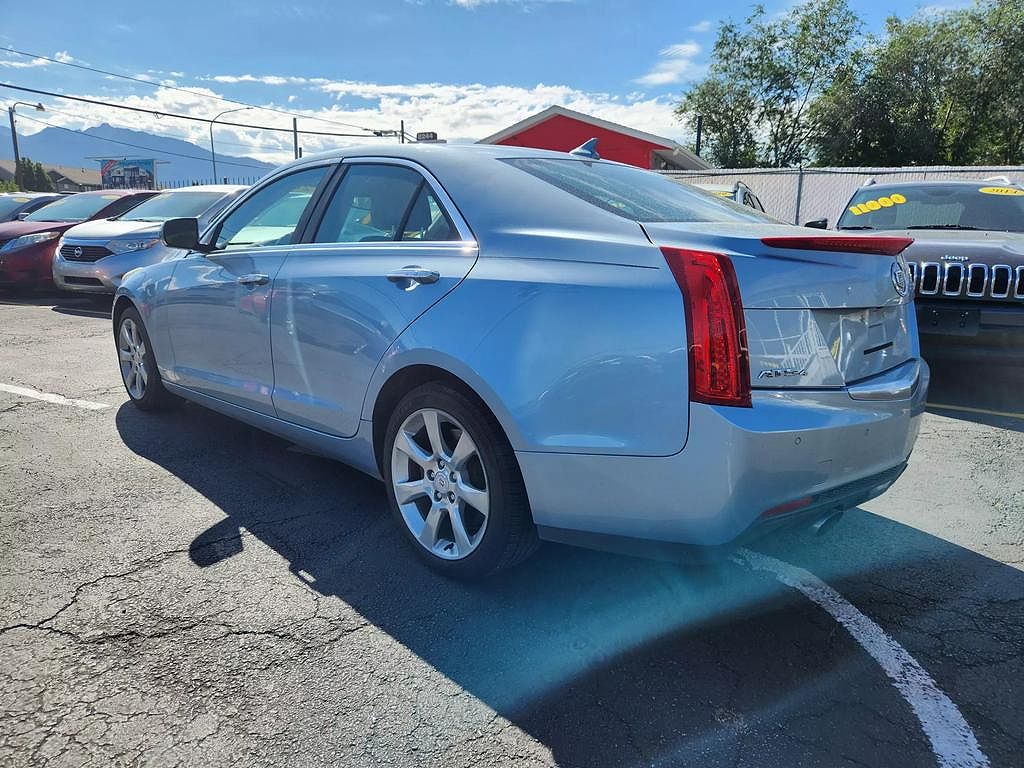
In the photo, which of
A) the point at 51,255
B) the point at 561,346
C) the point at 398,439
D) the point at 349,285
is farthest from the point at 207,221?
the point at 51,255

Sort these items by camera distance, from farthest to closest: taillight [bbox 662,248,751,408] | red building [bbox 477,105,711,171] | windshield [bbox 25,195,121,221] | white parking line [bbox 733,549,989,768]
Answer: red building [bbox 477,105,711,171]
windshield [bbox 25,195,121,221]
taillight [bbox 662,248,751,408]
white parking line [bbox 733,549,989,768]

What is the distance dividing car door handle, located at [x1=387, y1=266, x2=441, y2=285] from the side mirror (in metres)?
1.75

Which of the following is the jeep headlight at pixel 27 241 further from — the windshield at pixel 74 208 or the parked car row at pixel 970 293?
the parked car row at pixel 970 293

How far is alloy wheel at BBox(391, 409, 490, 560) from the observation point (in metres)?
2.82

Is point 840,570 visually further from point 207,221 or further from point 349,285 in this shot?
point 207,221

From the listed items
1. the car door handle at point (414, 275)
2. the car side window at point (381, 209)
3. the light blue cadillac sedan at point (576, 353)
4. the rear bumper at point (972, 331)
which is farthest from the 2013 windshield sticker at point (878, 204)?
the car door handle at point (414, 275)

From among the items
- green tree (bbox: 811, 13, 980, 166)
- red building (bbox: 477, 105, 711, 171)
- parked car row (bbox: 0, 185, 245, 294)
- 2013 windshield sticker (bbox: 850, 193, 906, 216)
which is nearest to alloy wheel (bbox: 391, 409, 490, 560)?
2013 windshield sticker (bbox: 850, 193, 906, 216)

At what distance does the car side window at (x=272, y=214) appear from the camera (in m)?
3.79

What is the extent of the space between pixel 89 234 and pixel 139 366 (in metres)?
6.03

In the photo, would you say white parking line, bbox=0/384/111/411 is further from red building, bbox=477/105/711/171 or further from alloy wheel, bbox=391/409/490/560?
red building, bbox=477/105/711/171

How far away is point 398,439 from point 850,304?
1.70 m

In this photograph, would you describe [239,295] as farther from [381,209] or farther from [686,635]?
[686,635]

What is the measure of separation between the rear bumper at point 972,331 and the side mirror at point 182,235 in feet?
15.6

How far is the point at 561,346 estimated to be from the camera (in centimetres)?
242
